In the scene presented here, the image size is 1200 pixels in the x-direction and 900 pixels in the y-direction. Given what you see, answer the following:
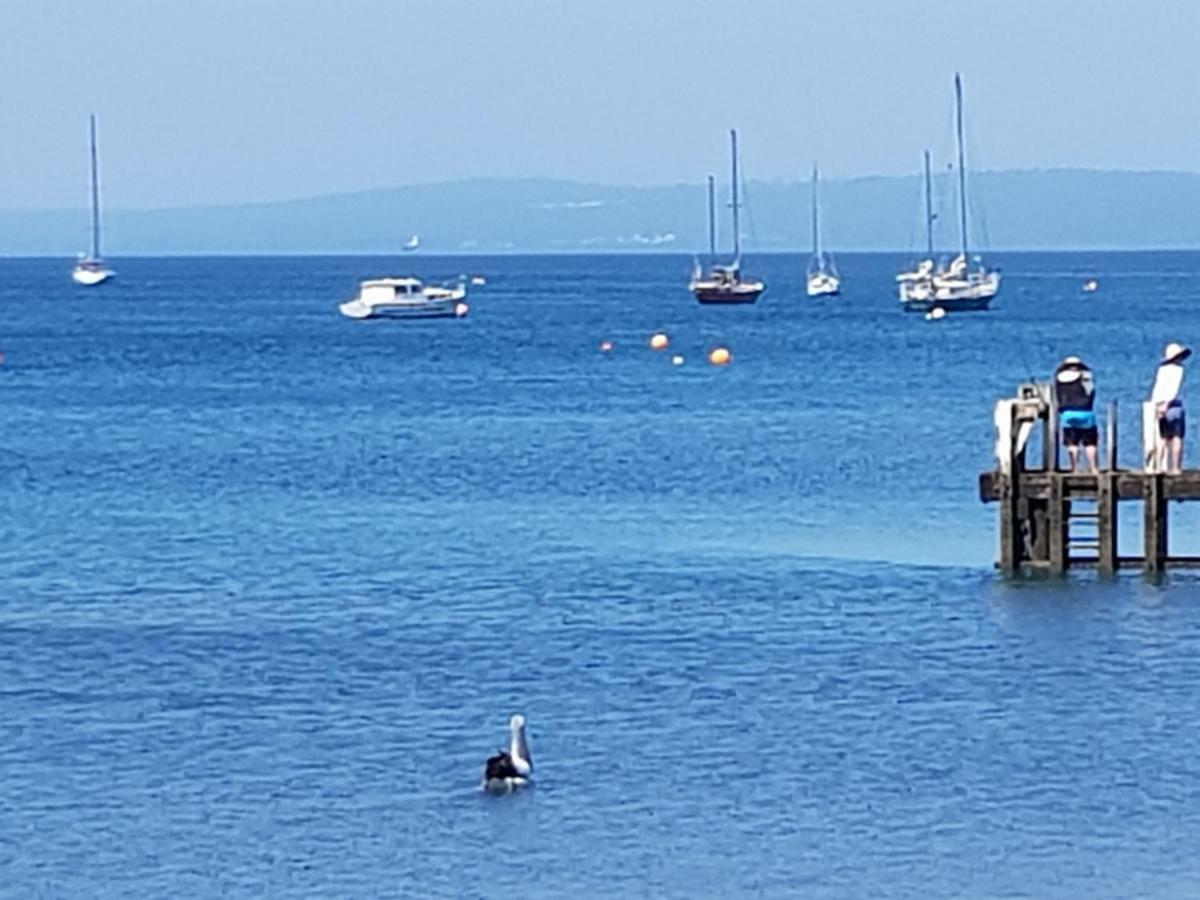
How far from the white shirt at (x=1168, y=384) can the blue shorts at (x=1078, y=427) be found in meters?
0.96

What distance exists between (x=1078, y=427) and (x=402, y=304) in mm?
104327

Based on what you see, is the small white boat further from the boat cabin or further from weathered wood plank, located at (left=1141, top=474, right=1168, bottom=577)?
weathered wood plank, located at (left=1141, top=474, right=1168, bottom=577)

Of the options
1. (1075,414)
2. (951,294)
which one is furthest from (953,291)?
(1075,414)

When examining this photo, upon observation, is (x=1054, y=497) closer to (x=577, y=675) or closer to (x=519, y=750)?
(x=577, y=675)

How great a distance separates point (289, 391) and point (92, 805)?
195ft

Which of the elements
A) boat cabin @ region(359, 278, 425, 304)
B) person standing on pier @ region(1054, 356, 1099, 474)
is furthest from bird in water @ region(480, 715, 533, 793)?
boat cabin @ region(359, 278, 425, 304)

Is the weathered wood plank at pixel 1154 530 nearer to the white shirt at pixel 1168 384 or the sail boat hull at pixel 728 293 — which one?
the white shirt at pixel 1168 384

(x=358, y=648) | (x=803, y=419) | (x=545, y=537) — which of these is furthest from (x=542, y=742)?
(x=803, y=419)

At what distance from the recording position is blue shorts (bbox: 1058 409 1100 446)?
3612 cm

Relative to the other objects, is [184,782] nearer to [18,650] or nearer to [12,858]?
[12,858]

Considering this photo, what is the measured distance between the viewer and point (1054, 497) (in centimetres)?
3403

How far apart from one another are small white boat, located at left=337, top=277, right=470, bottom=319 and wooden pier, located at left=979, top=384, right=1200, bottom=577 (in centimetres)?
10427

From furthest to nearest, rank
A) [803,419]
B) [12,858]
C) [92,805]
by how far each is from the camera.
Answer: [803,419], [92,805], [12,858]

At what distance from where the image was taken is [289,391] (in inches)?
3285
